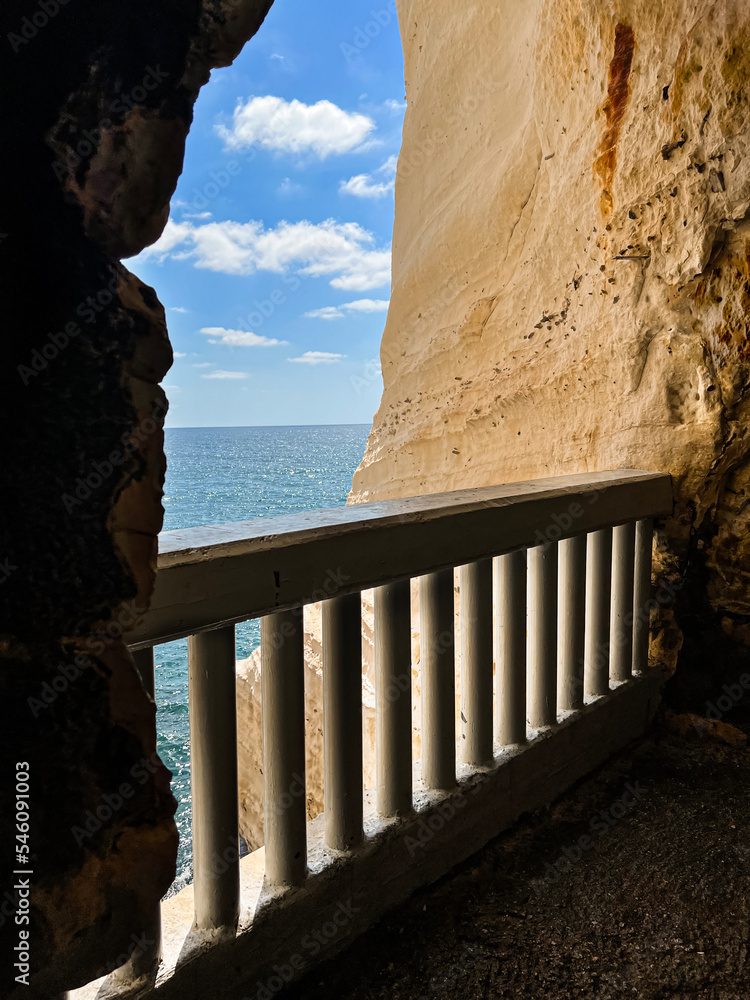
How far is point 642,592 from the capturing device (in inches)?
94.1

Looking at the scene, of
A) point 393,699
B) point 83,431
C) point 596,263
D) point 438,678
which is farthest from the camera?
point 596,263

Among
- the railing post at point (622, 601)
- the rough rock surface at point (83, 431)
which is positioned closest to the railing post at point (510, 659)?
the railing post at point (622, 601)

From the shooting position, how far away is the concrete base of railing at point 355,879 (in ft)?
3.89

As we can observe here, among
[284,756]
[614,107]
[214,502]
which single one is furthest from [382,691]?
[214,502]

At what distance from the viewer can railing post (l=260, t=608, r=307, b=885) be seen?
1.28 meters

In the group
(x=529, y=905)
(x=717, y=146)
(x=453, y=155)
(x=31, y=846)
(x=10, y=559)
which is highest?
(x=453, y=155)

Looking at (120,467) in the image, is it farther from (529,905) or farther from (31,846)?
(529,905)

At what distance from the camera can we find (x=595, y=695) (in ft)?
7.29

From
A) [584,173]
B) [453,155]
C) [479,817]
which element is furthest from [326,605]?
[453,155]

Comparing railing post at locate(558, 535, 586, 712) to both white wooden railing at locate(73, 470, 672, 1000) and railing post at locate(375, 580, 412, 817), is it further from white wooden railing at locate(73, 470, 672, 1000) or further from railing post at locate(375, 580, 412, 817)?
railing post at locate(375, 580, 412, 817)

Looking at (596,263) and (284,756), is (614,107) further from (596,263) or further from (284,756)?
(284,756)

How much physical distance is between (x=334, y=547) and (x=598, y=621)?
130cm

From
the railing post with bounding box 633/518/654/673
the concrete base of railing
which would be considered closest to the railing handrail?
the railing post with bounding box 633/518/654/673

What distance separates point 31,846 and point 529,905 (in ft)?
3.99
